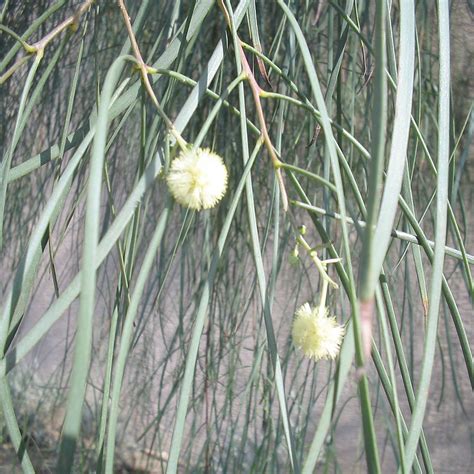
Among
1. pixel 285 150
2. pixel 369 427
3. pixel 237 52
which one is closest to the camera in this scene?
pixel 369 427

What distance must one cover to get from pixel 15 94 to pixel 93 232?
0.85m

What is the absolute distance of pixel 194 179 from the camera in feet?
0.98

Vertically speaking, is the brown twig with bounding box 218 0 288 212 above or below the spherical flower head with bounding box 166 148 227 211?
above

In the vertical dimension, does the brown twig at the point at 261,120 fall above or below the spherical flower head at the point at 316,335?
above

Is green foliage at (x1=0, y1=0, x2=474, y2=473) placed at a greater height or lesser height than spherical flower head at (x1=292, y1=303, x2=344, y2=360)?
greater

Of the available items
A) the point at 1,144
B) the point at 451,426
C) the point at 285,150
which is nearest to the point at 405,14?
the point at 285,150

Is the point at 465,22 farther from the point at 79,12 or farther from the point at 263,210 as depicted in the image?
the point at 79,12

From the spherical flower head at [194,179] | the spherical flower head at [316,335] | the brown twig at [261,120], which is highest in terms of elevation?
the brown twig at [261,120]

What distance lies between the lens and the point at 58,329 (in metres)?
1.75

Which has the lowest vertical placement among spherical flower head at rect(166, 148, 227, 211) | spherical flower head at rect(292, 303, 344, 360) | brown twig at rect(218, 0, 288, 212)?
spherical flower head at rect(292, 303, 344, 360)

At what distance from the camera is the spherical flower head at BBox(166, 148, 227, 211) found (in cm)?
30

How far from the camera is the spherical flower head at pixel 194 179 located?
30 cm

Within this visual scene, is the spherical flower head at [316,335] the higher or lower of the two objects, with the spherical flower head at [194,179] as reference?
lower

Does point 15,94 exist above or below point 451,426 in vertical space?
above
